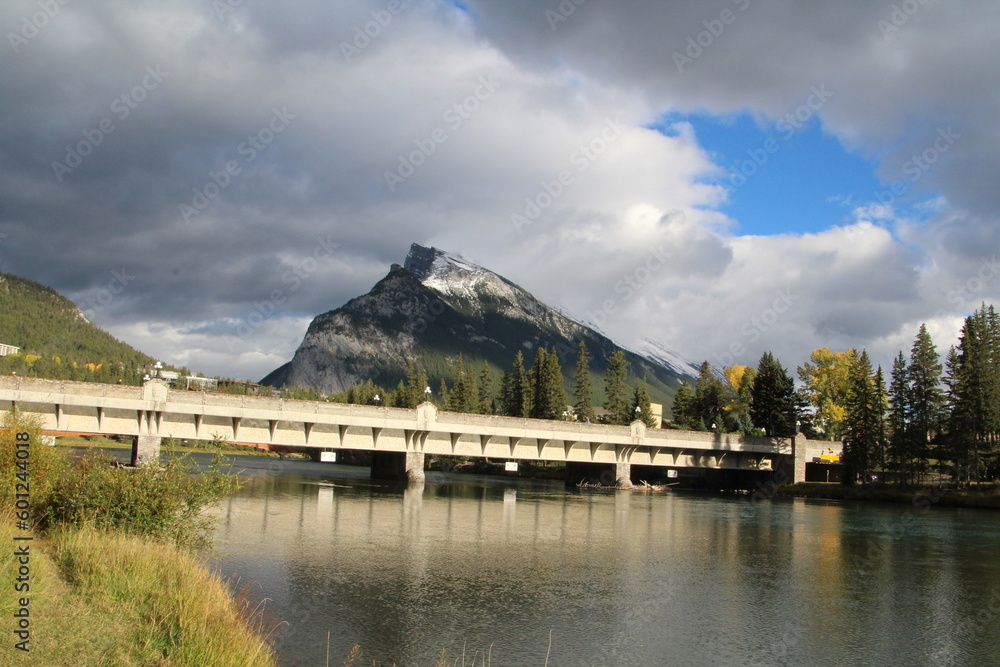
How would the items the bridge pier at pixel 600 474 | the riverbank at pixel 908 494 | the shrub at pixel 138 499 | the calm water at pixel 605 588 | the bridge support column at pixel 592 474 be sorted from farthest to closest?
the bridge support column at pixel 592 474 → the bridge pier at pixel 600 474 → the riverbank at pixel 908 494 → the shrub at pixel 138 499 → the calm water at pixel 605 588

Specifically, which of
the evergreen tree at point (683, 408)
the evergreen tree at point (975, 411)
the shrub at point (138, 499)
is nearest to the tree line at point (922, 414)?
the evergreen tree at point (975, 411)

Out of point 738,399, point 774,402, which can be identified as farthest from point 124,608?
point 738,399

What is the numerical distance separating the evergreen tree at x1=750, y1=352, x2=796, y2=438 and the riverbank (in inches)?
686

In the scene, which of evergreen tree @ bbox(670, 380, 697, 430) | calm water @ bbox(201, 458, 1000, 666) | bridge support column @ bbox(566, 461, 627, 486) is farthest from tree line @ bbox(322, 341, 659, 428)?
calm water @ bbox(201, 458, 1000, 666)

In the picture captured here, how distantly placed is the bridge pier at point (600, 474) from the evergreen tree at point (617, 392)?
20408 millimetres

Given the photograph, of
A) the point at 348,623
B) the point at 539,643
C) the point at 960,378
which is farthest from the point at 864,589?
the point at 960,378

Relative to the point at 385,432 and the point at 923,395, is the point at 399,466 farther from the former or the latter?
the point at 923,395

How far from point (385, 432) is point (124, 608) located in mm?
59301

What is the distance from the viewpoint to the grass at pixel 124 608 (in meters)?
11.5

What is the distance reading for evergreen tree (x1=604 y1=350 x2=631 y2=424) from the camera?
4791 inches

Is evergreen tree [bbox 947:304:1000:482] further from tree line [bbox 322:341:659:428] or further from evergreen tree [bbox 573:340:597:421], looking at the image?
evergreen tree [bbox 573:340:597:421]

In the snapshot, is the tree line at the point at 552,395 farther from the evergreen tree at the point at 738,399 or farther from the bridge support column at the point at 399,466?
the bridge support column at the point at 399,466

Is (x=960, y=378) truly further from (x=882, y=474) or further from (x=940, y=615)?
(x=940, y=615)

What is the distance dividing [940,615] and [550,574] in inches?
498
